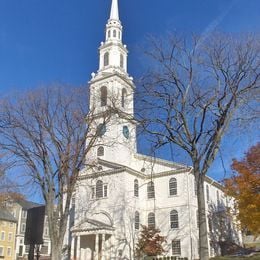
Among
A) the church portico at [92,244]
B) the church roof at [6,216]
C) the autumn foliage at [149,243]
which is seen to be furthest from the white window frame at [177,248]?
the church roof at [6,216]

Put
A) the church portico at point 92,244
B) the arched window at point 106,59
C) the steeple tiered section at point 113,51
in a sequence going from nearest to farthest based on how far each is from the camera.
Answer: the church portico at point 92,244 → the steeple tiered section at point 113,51 → the arched window at point 106,59

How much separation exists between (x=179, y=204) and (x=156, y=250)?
6341 mm

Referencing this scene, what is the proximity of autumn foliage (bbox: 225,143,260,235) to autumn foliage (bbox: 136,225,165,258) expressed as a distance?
25.6ft

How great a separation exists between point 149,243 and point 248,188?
1024cm

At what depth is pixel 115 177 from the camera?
37969mm

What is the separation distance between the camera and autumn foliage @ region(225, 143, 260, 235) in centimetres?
2940

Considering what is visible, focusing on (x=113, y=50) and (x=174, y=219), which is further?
(x=113, y=50)

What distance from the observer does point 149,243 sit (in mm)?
32625

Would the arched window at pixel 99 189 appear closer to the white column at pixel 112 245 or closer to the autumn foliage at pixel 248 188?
the white column at pixel 112 245

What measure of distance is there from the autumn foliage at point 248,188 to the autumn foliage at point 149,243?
25.6 ft

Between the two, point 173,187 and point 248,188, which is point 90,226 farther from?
point 248,188

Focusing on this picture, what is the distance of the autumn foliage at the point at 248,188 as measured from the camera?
2940cm

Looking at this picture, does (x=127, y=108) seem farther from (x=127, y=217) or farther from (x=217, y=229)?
(x=217, y=229)

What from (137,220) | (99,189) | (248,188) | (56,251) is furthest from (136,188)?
(56,251)
